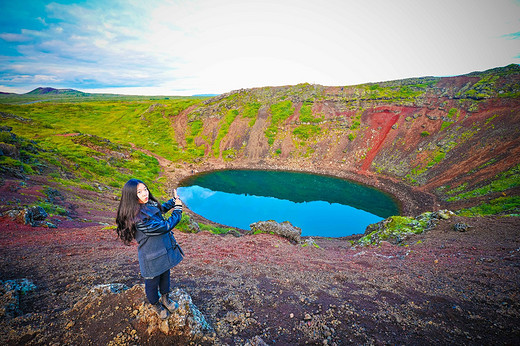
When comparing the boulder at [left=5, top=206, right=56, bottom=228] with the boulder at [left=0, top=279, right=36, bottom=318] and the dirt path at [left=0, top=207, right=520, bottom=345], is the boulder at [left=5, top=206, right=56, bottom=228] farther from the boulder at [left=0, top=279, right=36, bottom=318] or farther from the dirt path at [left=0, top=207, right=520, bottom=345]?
the boulder at [left=0, top=279, right=36, bottom=318]

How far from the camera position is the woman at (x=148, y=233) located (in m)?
3.37

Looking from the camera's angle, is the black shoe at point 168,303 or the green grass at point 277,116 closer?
the black shoe at point 168,303

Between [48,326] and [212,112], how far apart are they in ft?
216

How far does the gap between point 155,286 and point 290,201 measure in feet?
102

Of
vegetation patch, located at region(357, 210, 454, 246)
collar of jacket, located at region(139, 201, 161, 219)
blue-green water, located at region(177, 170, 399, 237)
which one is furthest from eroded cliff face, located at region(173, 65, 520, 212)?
collar of jacket, located at region(139, 201, 161, 219)

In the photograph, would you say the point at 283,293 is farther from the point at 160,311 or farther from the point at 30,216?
the point at 30,216

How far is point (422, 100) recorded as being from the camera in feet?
163

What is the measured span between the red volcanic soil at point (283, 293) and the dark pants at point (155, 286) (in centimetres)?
56

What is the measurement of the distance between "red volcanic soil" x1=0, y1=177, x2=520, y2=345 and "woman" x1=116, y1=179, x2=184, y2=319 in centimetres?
93

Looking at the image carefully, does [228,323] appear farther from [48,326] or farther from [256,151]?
[256,151]

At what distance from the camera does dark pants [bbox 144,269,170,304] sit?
12.1ft

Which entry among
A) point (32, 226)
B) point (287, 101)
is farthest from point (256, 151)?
point (32, 226)

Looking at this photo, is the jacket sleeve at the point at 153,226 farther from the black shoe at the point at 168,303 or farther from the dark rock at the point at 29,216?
the dark rock at the point at 29,216

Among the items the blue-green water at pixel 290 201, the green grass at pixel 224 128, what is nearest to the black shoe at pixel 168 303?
the blue-green water at pixel 290 201
